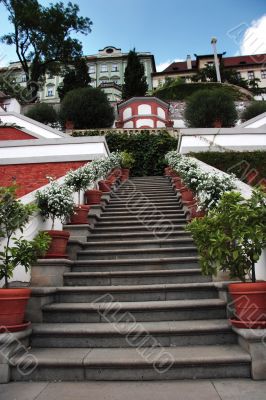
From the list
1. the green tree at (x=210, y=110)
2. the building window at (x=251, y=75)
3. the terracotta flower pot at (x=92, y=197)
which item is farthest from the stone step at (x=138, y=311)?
the building window at (x=251, y=75)

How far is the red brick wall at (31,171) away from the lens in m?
11.0

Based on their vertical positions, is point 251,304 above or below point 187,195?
below

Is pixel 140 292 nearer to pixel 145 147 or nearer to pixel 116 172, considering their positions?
pixel 116 172

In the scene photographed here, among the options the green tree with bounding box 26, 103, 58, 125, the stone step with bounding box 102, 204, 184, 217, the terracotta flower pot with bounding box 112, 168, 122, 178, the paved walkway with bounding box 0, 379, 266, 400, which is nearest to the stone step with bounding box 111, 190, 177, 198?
the stone step with bounding box 102, 204, 184, 217

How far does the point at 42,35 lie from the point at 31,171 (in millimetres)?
26966

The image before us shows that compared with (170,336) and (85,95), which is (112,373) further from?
(85,95)

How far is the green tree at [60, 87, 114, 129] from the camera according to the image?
70.3ft

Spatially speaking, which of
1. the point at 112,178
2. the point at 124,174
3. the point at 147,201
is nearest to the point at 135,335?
the point at 147,201

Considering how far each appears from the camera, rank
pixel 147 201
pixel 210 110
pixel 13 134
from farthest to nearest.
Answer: pixel 210 110
pixel 13 134
pixel 147 201

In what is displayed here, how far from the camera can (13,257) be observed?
370 centimetres

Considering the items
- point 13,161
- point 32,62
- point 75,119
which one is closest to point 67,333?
point 13,161

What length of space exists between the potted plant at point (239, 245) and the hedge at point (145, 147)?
→ 11712 millimetres

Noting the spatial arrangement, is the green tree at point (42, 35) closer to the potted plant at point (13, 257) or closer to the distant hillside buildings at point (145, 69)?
the distant hillside buildings at point (145, 69)

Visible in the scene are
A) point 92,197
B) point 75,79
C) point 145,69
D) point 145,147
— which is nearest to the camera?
point 92,197
